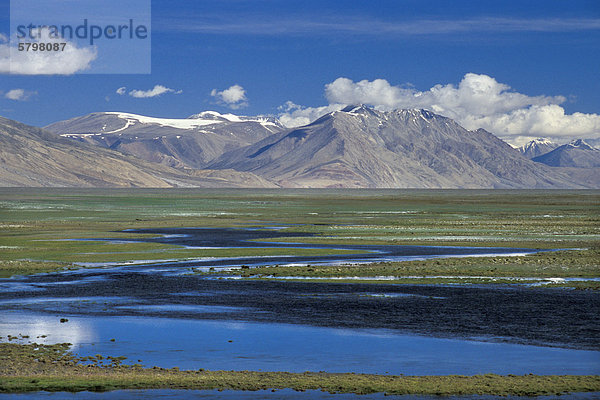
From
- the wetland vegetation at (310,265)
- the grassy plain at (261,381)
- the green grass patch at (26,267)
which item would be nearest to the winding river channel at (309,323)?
the grassy plain at (261,381)

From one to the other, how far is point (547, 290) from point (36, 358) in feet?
81.3

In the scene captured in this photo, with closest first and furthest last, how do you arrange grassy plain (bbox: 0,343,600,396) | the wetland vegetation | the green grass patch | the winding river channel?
grassy plain (bbox: 0,343,600,396) < the wetland vegetation < the winding river channel < the green grass patch

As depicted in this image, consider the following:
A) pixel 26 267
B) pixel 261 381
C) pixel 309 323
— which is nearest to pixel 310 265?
pixel 26 267

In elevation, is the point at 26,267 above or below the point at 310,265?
above

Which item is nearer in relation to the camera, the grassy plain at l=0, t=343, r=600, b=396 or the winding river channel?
the grassy plain at l=0, t=343, r=600, b=396

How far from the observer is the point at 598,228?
302ft

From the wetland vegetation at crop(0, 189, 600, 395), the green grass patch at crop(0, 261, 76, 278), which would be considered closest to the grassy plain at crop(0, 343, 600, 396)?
the wetland vegetation at crop(0, 189, 600, 395)

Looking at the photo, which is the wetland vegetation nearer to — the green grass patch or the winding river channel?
the green grass patch

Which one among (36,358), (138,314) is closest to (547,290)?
(138,314)

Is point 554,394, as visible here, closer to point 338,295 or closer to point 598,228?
point 338,295

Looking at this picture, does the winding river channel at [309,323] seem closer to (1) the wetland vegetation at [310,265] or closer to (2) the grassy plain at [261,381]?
(2) the grassy plain at [261,381]

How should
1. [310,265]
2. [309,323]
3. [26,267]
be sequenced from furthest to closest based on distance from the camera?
[310,265]
[26,267]
[309,323]

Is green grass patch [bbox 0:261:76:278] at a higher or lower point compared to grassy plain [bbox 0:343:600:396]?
higher

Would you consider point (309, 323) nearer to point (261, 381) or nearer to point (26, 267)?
point (261, 381)
